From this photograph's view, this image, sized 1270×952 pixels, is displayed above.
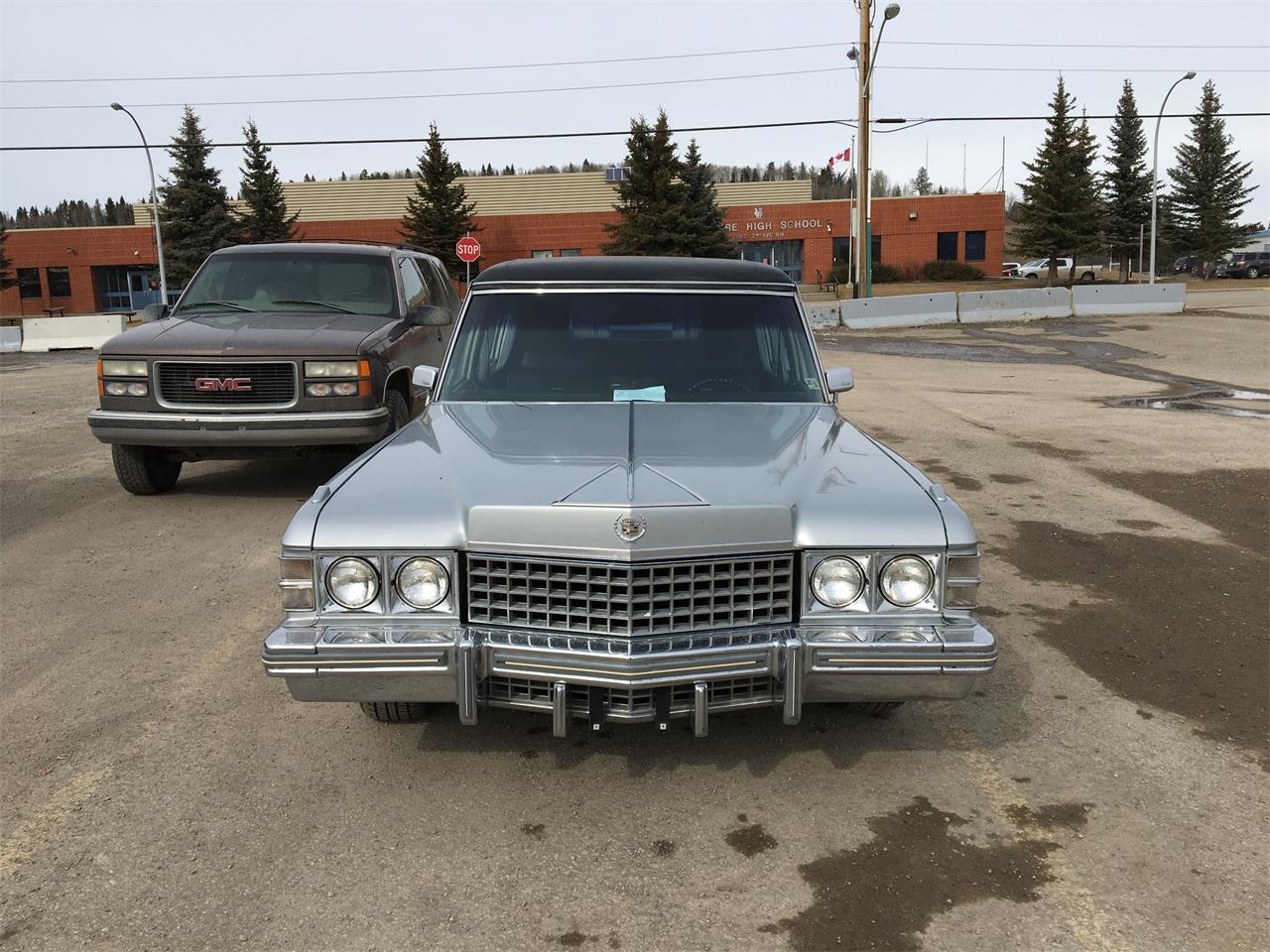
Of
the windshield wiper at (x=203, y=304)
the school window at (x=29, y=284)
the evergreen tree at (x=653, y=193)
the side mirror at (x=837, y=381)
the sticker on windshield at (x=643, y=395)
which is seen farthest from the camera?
the school window at (x=29, y=284)

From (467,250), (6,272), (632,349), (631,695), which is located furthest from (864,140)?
(6,272)

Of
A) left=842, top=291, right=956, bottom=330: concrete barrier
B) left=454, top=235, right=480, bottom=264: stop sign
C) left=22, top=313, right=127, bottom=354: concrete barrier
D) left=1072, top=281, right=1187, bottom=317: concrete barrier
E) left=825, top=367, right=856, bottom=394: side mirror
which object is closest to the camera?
left=825, top=367, right=856, bottom=394: side mirror

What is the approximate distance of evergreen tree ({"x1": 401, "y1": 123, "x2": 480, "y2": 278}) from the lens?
51.6 meters

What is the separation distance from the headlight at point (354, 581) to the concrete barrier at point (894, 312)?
2494cm

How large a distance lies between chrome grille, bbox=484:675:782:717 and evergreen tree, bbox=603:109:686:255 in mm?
44227

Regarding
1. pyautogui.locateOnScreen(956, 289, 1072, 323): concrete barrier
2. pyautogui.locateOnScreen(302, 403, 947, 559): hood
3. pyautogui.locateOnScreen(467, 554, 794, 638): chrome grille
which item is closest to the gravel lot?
pyautogui.locateOnScreen(467, 554, 794, 638): chrome grille

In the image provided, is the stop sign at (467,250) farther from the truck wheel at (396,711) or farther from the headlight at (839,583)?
the headlight at (839,583)

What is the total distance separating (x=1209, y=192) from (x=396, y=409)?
67.0 metres

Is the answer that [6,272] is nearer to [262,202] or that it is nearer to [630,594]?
[262,202]

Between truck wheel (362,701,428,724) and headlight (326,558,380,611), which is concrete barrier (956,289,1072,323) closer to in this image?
truck wheel (362,701,428,724)

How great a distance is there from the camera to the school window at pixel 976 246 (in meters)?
54.2

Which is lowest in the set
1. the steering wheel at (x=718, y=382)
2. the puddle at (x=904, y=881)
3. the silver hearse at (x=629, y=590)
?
the puddle at (x=904, y=881)

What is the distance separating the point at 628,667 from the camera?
2.79 meters

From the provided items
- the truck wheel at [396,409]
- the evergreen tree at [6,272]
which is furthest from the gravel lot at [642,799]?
the evergreen tree at [6,272]
